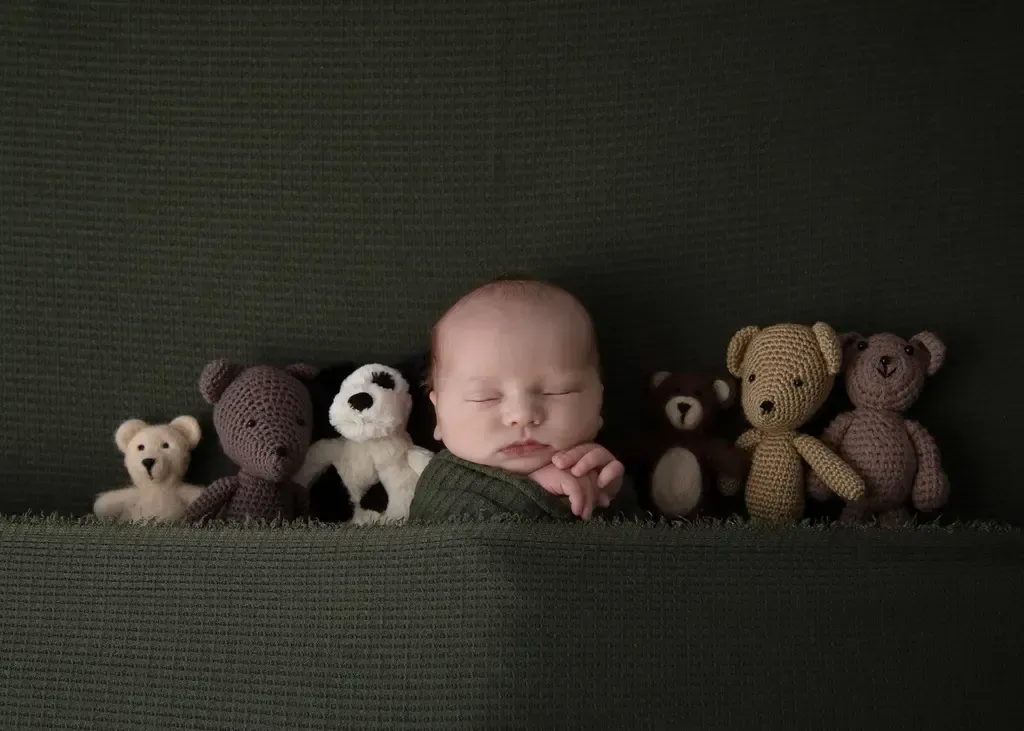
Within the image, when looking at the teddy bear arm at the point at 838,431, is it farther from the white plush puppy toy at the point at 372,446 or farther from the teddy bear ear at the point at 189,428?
the teddy bear ear at the point at 189,428

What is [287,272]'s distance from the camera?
125 centimetres

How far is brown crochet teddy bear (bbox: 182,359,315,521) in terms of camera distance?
1.11 m

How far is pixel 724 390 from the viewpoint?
3.86 ft

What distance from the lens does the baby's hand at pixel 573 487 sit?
103 centimetres

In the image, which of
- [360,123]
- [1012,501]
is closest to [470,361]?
[360,123]

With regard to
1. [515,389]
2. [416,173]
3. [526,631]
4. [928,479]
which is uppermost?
[416,173]

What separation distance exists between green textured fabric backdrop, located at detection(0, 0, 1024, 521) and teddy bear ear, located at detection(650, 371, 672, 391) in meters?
0.03

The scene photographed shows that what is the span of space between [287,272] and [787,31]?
2.51ft

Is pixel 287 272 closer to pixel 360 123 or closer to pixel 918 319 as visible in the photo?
pixel 360 123

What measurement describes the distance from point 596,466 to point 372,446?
30 cm

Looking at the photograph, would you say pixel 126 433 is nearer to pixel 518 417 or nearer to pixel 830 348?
pixel 518 417

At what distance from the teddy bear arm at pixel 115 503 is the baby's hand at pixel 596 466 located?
574 millimetres

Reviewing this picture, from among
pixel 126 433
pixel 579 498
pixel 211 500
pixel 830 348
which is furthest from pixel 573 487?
pixel 126 433

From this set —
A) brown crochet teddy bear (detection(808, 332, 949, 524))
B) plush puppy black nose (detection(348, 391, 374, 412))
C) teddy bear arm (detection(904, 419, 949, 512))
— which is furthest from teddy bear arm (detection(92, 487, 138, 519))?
teddy bear arm (detection(904, 419, 949, 512))
